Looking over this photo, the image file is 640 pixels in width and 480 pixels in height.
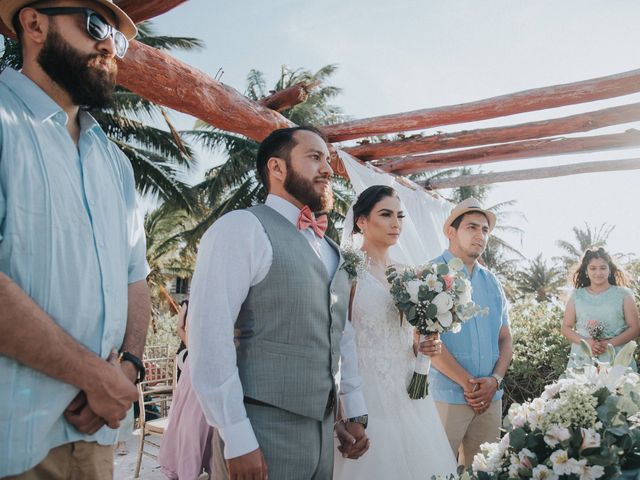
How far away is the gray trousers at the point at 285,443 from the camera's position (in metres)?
2.10

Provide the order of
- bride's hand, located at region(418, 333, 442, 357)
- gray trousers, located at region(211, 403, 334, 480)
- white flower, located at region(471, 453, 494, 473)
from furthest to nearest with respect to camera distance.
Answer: bride's hand, located at region(418, 333, 442, 357) < gray trousers, located at region(211, 403, 334, 480) < white flower, located at region(471, 453, 494, 473)

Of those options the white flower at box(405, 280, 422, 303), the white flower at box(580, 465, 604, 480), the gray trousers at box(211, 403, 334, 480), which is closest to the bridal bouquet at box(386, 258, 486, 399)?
the white flower at box(405, 280, 422, 303)

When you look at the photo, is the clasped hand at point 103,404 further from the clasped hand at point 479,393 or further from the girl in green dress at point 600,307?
the girl in green dress at point 600,307

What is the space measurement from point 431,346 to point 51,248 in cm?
258

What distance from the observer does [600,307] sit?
5.29 metres

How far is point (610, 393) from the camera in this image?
70.1 inches

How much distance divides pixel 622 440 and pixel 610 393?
18 cm

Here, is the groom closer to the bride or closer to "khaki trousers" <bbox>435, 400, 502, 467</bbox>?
Answer: the bride

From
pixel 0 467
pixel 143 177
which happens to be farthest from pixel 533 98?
pixel 143 177

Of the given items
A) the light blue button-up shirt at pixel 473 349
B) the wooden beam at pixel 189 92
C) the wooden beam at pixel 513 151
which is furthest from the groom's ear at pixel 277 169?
the wooden beam at pixel 513 151

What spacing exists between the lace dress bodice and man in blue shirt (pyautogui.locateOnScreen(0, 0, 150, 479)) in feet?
6.07

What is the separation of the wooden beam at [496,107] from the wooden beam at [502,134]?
531 millimetres

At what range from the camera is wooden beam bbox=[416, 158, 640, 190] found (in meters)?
6.30

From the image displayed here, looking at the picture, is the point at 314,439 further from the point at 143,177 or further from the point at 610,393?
the point at 143,177
